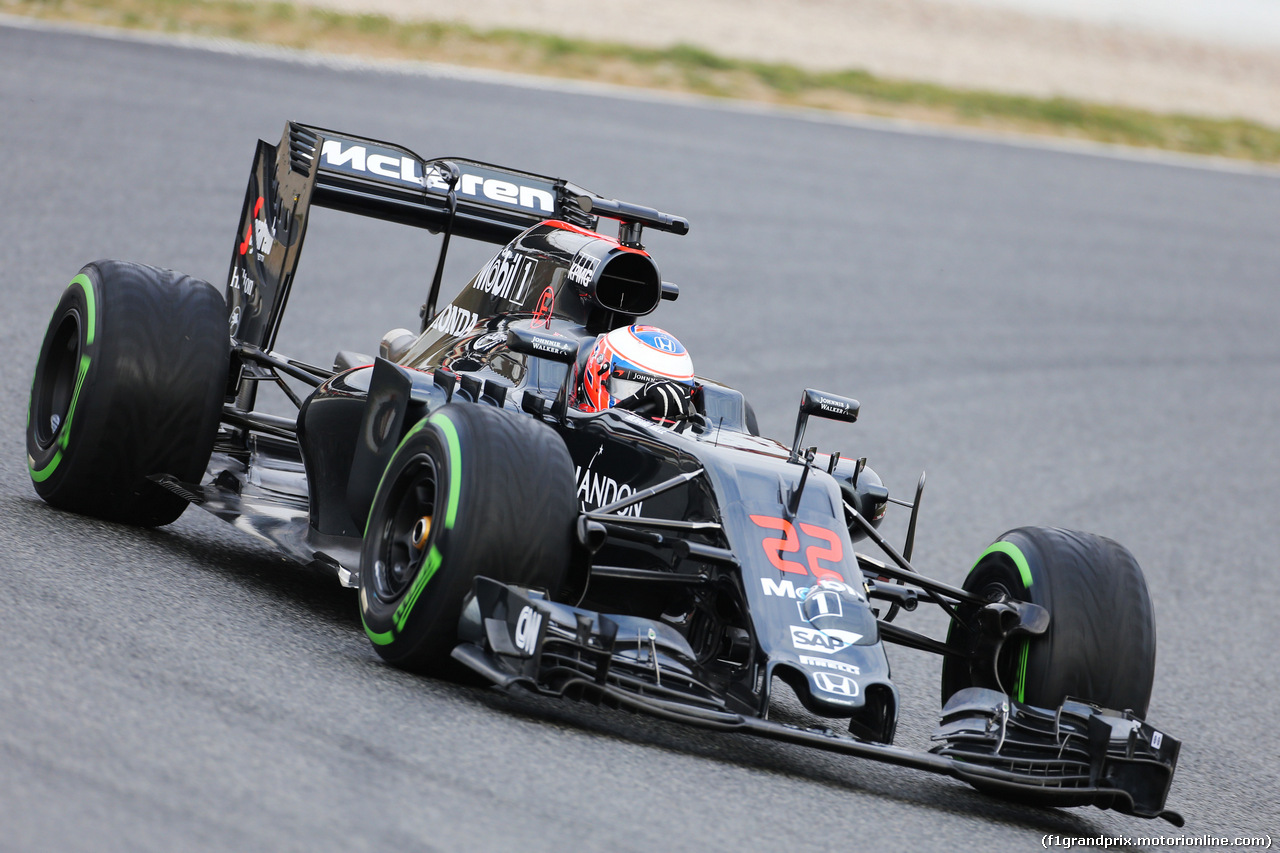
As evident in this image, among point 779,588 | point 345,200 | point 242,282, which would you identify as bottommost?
point 779,588

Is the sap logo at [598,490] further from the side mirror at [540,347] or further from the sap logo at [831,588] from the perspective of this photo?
the sap logo at [831,588]

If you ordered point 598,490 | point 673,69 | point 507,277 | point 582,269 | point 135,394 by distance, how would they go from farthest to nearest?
1. point 673,69
2. point 507,277
3. point 582,269
4. point 135,394
5. point 598,490

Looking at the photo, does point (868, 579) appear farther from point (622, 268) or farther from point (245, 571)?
point (245, 571)

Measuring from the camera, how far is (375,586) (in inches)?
222

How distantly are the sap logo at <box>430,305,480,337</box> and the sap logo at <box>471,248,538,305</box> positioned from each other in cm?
13

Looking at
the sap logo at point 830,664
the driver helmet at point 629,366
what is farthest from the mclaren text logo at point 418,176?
the sap logo at point 830,664

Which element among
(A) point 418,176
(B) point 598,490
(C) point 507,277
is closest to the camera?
(B) point 598,490

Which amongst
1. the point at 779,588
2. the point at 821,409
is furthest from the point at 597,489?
the point at 779,588

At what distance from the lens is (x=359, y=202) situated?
7770 millimetres

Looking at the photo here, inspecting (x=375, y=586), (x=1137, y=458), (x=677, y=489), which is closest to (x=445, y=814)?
(x=375, y=586)

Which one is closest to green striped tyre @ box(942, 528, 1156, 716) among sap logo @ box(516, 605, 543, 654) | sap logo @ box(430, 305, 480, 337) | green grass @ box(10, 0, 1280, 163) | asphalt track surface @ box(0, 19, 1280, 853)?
asphalt track surface @ box(0, 19, 1280, 853)

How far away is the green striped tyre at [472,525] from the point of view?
5133 mm

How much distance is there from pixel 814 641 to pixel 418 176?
12.4 ft

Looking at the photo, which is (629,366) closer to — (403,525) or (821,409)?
(821,409)
